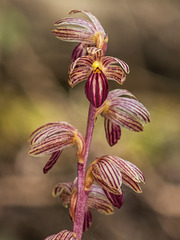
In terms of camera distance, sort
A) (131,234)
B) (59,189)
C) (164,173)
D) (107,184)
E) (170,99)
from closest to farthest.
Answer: (107,184)
(59,189)
(131,234)
(164,173)
(170,99)

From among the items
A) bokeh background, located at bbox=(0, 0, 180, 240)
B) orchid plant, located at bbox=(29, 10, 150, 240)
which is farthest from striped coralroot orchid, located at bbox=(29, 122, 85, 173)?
bokeh background, located at bbox=(0, 0, 180, 240)

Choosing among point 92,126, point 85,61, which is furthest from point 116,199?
point 85,61

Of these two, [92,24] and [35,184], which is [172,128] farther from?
[92,24]

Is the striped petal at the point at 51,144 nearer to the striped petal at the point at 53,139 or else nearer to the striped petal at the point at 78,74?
the striped petal at the point at 53,139

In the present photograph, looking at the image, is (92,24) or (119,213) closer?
(92,24)

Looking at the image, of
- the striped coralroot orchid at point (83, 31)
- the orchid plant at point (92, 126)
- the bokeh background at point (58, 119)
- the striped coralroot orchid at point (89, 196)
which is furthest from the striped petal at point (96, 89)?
the bokeh background at point (58, 119)

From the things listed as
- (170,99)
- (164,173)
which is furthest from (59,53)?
(164,173)
